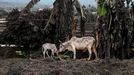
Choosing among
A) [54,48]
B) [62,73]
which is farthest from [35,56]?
[62,73]

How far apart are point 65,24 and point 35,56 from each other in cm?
151

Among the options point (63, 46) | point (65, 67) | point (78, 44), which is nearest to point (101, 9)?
point (78, 44)

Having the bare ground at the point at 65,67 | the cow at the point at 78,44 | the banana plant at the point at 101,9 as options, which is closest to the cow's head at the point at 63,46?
the cow at the point at 78,44

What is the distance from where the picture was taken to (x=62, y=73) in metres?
12.3

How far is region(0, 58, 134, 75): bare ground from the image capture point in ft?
40.9

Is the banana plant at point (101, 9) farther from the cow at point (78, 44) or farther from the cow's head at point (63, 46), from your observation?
the cow's head at point (63, 46)

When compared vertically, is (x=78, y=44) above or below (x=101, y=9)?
below

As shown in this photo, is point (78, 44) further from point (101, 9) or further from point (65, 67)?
point (65, 67)

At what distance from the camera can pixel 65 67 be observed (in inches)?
514

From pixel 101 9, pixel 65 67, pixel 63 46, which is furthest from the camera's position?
pixel 63 46

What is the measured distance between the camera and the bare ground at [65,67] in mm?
12469

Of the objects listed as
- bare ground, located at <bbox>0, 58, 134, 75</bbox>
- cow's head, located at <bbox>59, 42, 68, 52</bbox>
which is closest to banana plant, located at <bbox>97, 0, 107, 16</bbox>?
cow's head, located at <bbox>59, 42, 68, 52</bbox>

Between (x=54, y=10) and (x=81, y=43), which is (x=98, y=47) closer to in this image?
(x=81, y=43)

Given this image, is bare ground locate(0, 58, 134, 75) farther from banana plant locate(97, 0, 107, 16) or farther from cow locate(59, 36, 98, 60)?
banana plant locate(97, 0, 107, 16)
